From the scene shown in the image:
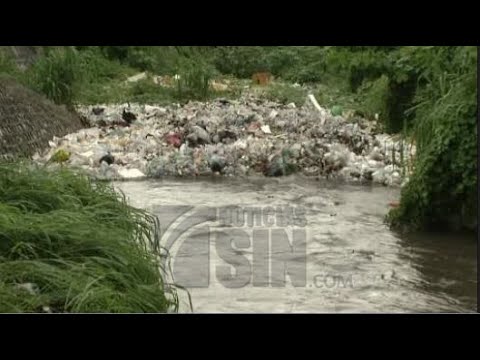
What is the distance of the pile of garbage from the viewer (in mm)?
7812

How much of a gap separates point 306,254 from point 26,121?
436 centimetres

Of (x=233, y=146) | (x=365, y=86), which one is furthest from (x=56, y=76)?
(x=365, y=86)

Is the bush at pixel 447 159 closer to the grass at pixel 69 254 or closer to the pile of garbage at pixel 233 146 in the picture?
the pile of garbage at pixel 233 146

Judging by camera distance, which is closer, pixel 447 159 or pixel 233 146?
pixel 447 159

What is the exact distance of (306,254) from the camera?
192 inches

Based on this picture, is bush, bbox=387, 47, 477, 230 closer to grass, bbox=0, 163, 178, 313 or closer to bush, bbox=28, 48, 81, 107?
grass, bbox=0, 163, 178, 313

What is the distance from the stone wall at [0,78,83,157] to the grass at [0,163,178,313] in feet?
11.5

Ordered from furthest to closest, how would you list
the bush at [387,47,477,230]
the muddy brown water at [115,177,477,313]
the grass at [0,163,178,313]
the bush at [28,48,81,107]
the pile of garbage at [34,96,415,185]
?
1. the bush at [28,48,81,107]
2. the pile of garbage at [34,96,415,185]
3. the bush at [387,47,477,230]
4. the muddy brown water at [115,177,477,313]
5. the grass at [0,163,178,313]

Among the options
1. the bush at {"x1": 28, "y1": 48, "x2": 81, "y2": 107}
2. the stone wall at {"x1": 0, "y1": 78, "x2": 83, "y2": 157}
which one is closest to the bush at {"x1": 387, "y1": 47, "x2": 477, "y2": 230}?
the stone wall at {"x1": 0, "y1": 78, "x2": 83, "y2": 157}

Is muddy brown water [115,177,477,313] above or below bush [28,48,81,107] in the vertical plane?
below

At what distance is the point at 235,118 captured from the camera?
9.38m

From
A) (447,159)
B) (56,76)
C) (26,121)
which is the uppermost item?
(56,76)

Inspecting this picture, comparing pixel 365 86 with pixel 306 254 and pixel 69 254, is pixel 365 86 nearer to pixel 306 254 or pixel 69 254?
pixel 306 254

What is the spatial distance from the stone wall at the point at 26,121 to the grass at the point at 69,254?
349 cm
